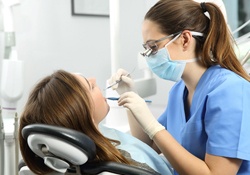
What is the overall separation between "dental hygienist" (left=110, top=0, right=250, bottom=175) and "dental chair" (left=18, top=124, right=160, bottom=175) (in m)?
0.27

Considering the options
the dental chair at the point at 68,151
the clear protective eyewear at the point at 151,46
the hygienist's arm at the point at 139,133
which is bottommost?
the hygienist's arm at the point at 139,133

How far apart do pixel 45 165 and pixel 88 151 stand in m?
0.22

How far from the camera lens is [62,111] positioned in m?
1.01

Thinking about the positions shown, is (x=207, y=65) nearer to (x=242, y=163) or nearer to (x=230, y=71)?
(x=230, y=71)

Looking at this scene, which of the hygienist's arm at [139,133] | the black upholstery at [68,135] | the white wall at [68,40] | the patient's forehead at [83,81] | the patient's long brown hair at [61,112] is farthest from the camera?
the white wall at [68,40]

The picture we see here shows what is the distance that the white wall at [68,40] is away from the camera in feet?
7.27

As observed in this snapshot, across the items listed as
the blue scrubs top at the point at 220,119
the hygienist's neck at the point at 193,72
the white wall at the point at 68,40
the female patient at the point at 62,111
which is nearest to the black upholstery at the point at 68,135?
the female patient at the point at 62,111

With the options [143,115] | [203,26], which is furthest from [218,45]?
[143,115]

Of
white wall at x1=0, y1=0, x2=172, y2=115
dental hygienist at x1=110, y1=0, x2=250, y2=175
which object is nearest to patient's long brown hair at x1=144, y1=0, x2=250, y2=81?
dental hygienist at x1=110, y1=0, x2=250, y2=175

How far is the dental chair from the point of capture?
86 cm

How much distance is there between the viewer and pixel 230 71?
1.26 metres

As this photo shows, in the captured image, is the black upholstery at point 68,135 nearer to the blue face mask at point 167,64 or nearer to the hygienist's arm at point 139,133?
the blue face mask at point 167,64

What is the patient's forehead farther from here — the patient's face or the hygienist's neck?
the hygienist's neck

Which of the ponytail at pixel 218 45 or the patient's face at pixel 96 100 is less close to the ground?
the ponytail at pixel 218 45
